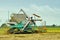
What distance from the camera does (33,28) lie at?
40.3 m

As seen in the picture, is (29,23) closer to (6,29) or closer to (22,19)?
(22,19)

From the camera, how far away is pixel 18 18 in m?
40.8

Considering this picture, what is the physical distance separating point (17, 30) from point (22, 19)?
213cm

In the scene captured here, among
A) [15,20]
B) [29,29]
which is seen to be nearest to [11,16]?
[15,20]

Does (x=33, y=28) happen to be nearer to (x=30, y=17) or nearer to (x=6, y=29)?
(x=30, y=17)

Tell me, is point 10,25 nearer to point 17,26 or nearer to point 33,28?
point 17,26

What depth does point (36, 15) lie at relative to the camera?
1594 inches

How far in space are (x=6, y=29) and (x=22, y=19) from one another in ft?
10.5

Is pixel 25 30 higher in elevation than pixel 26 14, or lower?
lower

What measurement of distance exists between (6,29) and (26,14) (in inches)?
160

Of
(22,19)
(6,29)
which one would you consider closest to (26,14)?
(22,19)

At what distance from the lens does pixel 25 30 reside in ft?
131

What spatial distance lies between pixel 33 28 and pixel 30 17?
1.80 m

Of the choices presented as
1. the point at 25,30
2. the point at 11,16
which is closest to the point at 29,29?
the point at 25,30
